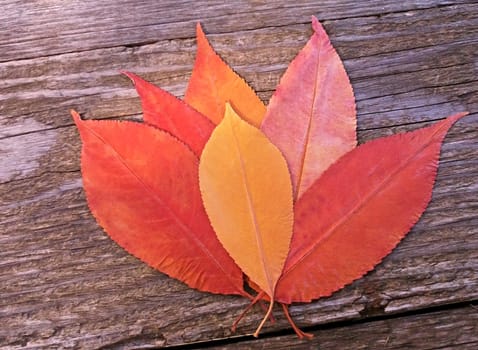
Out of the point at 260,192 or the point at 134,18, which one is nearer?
the point at 260,192

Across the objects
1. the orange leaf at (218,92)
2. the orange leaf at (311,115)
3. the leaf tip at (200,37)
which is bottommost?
the orange leaf at (311,115)

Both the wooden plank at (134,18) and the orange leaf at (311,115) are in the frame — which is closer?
the orange leaf at (311,115)

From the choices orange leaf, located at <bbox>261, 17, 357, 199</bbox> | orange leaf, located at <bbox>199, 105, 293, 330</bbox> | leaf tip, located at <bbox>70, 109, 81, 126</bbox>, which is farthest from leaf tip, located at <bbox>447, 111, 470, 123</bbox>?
leaf tip, located at <bbox>70, 109, 81, 126</bbox>

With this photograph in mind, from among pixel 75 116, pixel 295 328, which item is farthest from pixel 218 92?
pixel 295 328

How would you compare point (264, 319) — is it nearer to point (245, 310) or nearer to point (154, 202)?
point (245, 310)

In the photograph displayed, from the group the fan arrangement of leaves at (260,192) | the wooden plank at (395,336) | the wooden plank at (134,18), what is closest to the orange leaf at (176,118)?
the fan arrangement of leaves at (260,192)

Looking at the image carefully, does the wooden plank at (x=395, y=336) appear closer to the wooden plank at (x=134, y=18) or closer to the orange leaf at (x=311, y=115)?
the orange leaf at (x=311, y=115)

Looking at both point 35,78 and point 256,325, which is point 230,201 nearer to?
point 256,325
